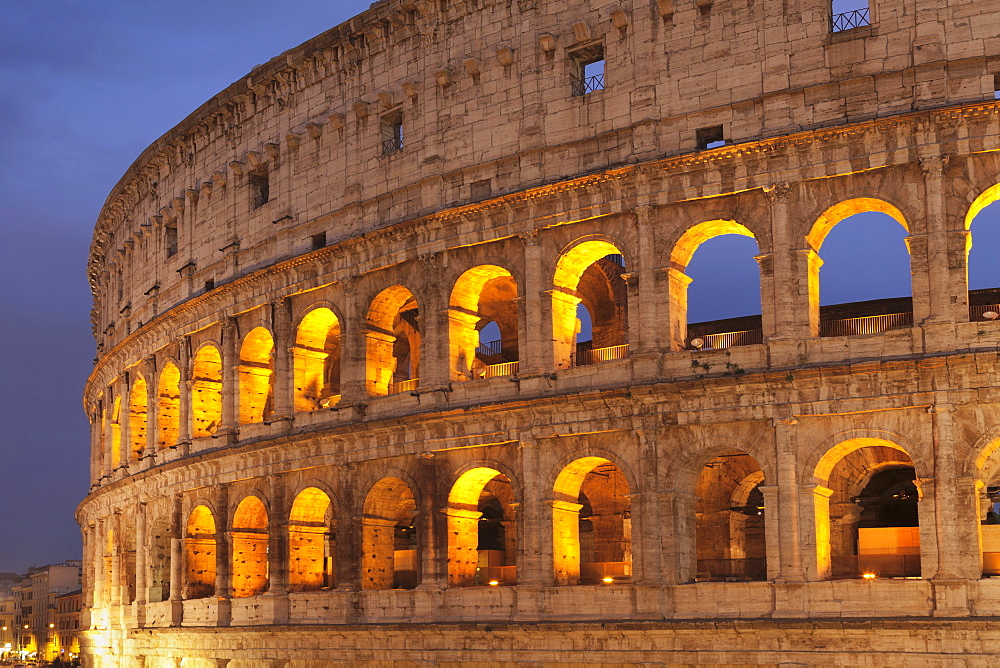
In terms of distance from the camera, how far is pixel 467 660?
2677 cm

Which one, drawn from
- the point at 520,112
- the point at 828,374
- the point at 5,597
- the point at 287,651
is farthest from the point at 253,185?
the point at 5,597

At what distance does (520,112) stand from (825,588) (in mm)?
11493

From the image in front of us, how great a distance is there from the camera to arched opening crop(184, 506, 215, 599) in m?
34.9

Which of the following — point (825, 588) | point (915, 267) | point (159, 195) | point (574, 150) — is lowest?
point (825, 588)

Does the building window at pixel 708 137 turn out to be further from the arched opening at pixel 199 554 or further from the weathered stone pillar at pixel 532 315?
the arched opening at pixel 199 554

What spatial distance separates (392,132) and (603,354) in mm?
7425

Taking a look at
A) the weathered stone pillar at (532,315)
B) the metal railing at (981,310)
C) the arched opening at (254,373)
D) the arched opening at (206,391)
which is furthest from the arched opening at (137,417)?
the metal railing at (981,310)

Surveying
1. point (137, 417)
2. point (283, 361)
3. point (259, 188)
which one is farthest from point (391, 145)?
point (137, 417)

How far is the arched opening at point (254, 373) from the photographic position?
33.8m

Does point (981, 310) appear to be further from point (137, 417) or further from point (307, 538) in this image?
point (137, 417)

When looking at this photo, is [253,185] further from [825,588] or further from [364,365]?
[825,588]

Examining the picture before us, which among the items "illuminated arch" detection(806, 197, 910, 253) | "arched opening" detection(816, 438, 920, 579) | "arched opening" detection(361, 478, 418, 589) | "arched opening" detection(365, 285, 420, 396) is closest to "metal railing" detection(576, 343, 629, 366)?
"arched opening" detection(365, 285, 420, 396)

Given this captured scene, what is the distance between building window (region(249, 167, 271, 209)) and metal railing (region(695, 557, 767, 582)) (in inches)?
605

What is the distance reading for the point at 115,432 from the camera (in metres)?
42.9
